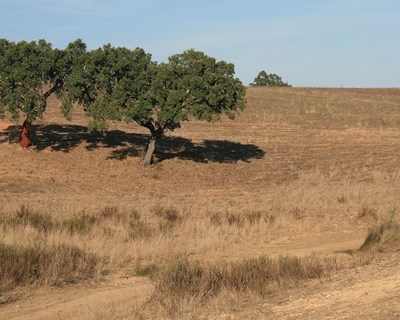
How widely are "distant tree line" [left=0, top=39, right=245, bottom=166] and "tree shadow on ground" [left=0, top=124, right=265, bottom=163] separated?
128 inches

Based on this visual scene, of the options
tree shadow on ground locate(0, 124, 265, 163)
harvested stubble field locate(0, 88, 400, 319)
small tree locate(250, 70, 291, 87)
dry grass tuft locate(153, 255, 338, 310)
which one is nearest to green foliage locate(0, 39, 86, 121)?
harvested stubble field locate(0, 88, 400, 319)

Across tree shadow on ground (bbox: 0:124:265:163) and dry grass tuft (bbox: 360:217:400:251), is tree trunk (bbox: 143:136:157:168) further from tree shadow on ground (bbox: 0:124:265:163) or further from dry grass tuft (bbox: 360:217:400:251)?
dry grass tuft (bbox: 360:217:400:251)

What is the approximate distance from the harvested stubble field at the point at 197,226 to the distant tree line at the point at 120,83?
298 centimetres

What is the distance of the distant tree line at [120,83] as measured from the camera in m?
27.5

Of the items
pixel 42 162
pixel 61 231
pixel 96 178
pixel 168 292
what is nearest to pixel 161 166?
pixel 96 178

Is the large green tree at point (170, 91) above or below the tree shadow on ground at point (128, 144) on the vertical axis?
above

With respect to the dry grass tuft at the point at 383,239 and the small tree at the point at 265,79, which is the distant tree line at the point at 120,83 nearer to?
the dry grass tuft at the point at 383,239

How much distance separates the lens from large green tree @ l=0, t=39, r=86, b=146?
27688 millimetres

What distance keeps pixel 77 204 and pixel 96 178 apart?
22.6ft

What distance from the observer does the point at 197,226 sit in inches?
613

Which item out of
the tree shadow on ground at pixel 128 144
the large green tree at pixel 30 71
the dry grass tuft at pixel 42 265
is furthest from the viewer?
the tree shadow on ground at pixel 128 144

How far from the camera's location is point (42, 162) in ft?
94.1

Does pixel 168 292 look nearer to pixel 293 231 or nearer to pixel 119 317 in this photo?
pixel 119 317

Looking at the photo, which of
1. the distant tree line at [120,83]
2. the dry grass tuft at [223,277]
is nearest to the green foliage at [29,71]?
the distant tree line at [120,83]
